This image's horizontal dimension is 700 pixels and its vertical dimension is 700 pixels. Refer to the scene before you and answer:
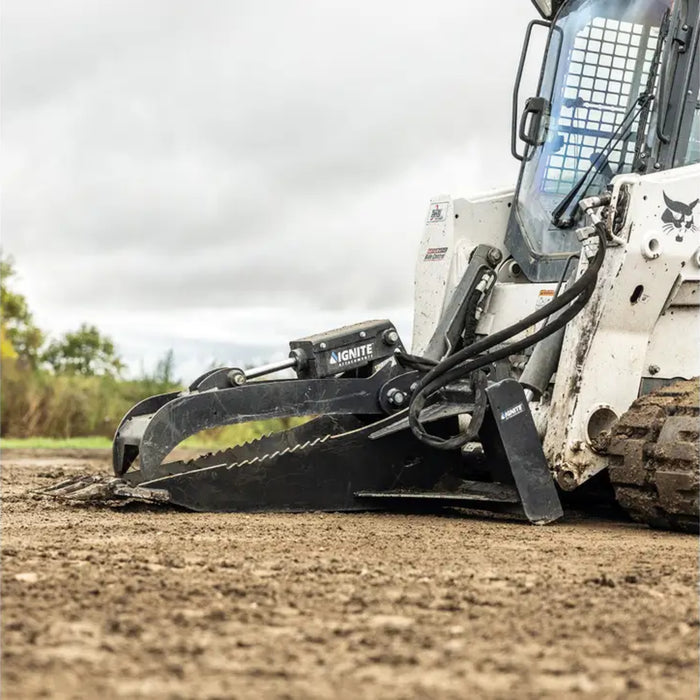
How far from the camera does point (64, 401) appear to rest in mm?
17281

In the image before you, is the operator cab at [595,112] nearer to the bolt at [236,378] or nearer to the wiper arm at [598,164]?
the wiper arm at [598,164]

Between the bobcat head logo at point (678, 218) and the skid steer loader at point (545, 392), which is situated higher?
the bobcat head logo at point (678, 218)

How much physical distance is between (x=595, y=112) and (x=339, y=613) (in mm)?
4706

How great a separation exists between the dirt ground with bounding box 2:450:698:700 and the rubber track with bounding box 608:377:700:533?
22 centimetres

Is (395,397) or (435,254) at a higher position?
(435,254)

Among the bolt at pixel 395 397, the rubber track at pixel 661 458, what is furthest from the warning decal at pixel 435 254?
the rubber track at pixel 661 458

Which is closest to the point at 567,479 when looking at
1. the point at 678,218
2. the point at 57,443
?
the point at 678,218

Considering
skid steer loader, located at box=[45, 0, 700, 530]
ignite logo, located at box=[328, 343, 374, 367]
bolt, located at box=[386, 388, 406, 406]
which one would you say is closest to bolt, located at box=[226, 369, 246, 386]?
skid steer loader, located at box=[45, 0, 700, 530]

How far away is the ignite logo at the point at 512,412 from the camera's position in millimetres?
6129

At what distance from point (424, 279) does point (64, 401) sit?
10.4 m

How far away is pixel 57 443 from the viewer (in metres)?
15.9

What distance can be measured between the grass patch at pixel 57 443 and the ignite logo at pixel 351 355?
28.2 ft

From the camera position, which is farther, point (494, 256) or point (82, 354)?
point (82, 354)

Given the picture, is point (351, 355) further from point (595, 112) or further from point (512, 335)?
point (595, 112)
